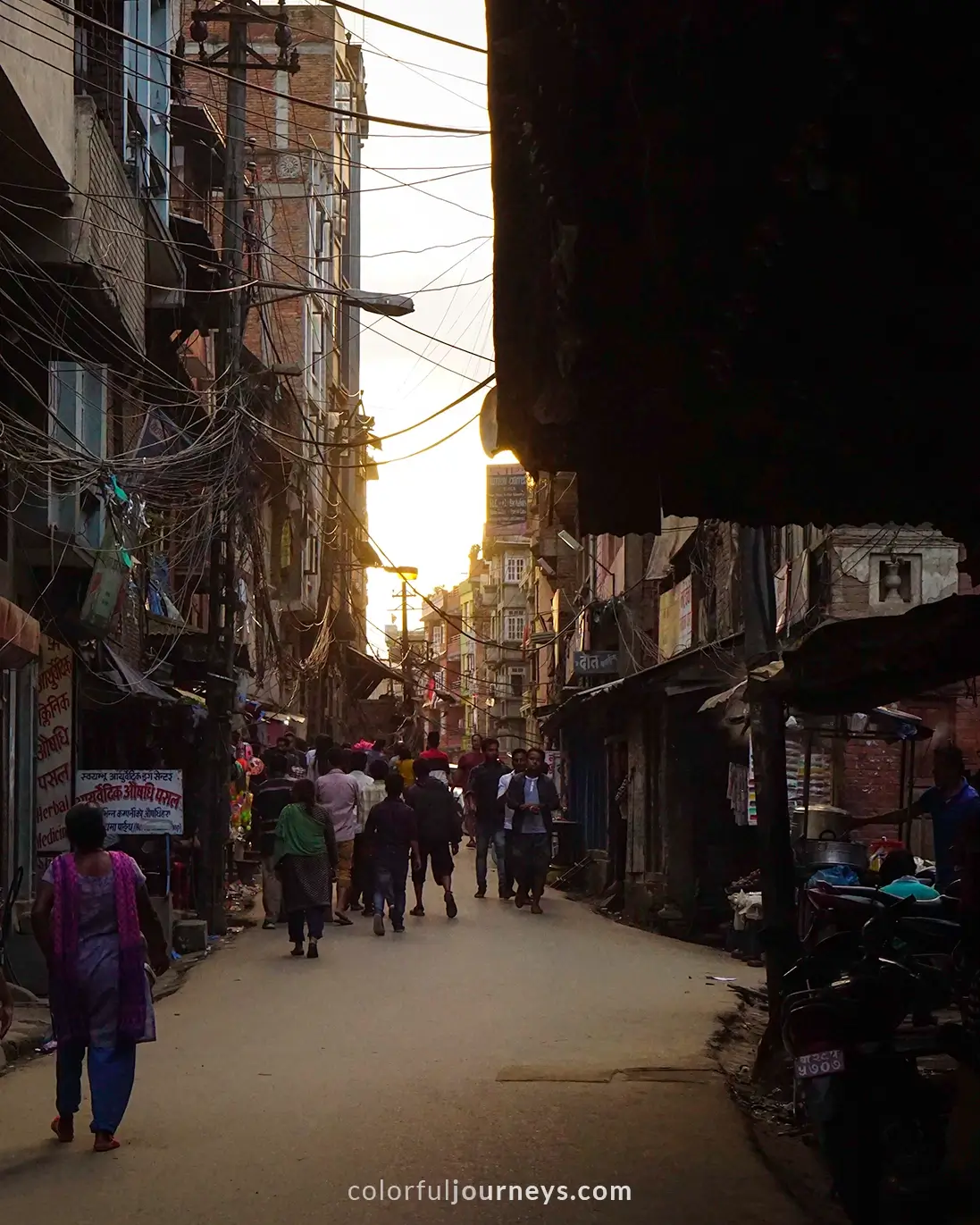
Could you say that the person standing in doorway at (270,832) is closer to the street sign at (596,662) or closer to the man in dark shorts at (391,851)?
the man in dark shorts at (391,851)

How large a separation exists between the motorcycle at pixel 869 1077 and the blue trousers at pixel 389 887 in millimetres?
10758

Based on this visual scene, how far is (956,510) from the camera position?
792 cm

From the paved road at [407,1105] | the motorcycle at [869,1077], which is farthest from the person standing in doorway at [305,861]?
the motorcycle at [869,1077]

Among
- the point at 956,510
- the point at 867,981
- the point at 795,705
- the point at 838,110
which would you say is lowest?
the point at 867,981

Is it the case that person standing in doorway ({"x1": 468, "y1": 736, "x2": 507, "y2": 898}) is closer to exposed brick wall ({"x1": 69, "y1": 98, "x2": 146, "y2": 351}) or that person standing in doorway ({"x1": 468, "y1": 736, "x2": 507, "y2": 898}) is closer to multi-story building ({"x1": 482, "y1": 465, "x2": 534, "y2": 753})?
exposed brick wall ({"x1": 69, "y1": 98, "x2": 146, "y2": 351})

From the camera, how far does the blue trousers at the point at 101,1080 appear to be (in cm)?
723

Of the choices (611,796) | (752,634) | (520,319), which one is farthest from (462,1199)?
(611,796)

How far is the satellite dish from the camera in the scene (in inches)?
255

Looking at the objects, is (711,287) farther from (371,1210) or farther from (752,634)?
(752,634)

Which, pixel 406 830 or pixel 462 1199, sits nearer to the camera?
pixel 462 1199

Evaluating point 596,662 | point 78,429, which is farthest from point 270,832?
point 596,662

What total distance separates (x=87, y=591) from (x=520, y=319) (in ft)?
36.9

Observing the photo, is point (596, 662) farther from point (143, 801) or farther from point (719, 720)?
point (143, 801)

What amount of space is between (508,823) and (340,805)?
9.50ft
